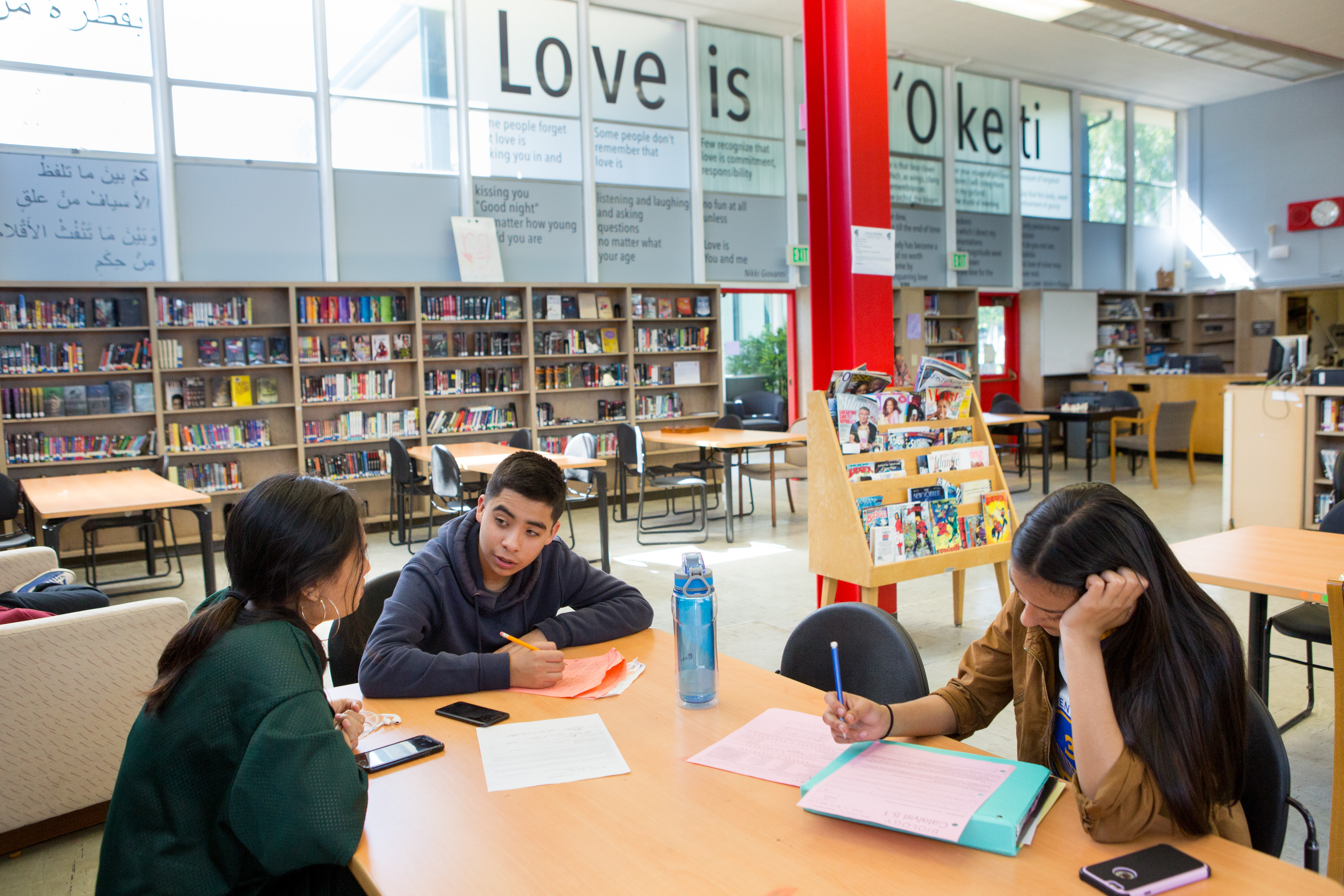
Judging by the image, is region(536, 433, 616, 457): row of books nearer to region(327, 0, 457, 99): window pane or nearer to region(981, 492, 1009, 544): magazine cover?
region(327, 0, 457, 99): window pane

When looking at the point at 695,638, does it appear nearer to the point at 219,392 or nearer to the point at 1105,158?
the point at 219,392

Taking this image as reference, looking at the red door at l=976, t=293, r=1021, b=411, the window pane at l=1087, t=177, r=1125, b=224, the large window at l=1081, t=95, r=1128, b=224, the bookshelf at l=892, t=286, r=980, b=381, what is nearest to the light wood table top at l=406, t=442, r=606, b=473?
the bookshelf at l=892, t=286, r=980, b=381

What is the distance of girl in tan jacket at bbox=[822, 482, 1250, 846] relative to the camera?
118cm

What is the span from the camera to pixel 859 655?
1.88 metres

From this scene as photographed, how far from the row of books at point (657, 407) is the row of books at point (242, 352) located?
3376mm

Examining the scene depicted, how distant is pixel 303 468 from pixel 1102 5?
7496mm

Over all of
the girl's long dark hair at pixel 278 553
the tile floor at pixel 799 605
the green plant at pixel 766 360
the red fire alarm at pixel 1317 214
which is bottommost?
the tile floor at pixel 799 605

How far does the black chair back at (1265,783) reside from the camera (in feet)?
4.34

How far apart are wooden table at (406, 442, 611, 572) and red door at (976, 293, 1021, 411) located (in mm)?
6909

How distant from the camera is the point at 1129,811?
3.80ft

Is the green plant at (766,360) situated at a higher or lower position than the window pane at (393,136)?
lower

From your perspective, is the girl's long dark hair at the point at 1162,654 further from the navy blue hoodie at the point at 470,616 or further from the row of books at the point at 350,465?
the row of books at the point at 350,465

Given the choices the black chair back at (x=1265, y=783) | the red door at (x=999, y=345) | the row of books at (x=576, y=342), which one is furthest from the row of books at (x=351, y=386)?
the red door at (x=999, y=345)

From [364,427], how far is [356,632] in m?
5.95
